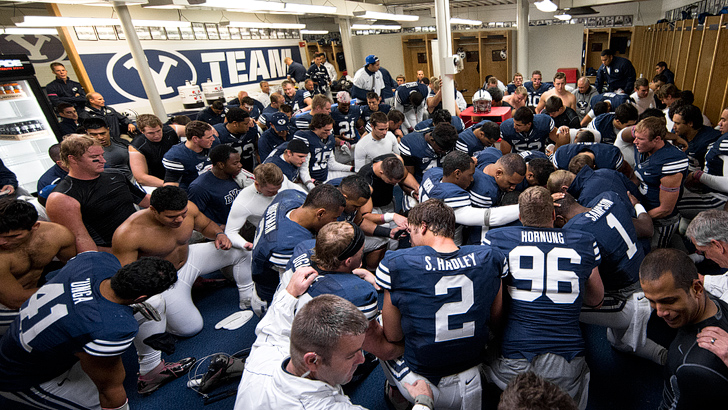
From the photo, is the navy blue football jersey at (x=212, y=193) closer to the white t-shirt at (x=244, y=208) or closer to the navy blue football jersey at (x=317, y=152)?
the white t-shirt at (x=244, y=208)

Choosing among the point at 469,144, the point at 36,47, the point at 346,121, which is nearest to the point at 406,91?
the point at 346,121

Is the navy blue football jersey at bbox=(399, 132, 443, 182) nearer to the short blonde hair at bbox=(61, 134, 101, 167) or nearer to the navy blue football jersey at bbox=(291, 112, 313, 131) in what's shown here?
the navy blue football jersey at bbox=(291, 112, 313, 131)

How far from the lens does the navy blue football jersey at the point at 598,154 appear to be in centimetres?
333

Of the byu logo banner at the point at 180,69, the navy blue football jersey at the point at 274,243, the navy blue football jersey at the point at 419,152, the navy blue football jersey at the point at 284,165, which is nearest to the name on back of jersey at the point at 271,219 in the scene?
the navy blue football jersey at the point at 274,243

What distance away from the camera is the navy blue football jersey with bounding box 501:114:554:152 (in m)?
4.34

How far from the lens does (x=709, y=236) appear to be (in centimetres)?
185

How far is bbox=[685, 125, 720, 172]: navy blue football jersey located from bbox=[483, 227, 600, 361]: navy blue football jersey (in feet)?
9.03

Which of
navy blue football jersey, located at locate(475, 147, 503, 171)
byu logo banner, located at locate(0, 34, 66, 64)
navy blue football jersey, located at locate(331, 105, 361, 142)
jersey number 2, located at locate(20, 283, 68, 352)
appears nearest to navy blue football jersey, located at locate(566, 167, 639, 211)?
navy blue football jersey, located at locate(475, 147, 503, 171)

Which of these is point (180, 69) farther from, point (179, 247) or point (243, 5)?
point (179, 247)

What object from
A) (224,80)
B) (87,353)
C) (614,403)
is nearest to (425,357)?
(614,403)

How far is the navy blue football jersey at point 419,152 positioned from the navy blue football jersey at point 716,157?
244 cm

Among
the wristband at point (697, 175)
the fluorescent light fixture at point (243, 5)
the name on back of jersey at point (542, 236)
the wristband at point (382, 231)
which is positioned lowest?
the wristband at point (382, 231)

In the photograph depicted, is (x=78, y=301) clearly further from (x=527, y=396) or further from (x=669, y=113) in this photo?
(x=669, y=113)

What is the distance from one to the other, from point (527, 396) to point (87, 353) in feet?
7.25
